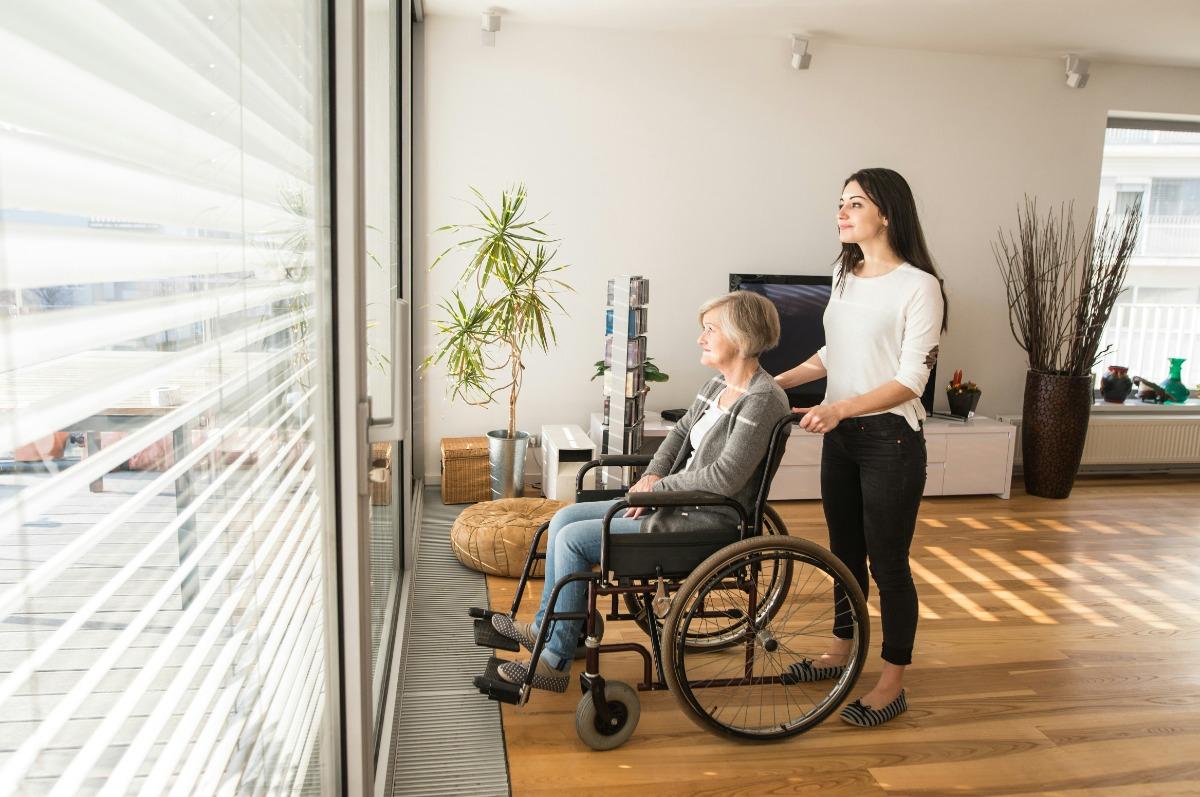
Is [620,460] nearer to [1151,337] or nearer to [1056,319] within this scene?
[1056,319]

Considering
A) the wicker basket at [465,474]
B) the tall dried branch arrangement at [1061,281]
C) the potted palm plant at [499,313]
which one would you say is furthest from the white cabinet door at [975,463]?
the wicker basket at [465,474]

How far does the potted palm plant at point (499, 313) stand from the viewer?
13.8ft

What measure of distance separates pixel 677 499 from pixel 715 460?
212 mm

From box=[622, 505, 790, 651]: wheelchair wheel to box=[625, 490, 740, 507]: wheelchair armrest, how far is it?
0.27m

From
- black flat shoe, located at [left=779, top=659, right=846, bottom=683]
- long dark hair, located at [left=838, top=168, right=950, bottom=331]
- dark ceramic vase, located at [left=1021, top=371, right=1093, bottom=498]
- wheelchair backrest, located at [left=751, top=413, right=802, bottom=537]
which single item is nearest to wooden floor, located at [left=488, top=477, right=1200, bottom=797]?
black flat shoe, located at [left=779, top=659, right=846, bottom=683]

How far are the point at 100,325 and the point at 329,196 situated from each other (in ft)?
3.02

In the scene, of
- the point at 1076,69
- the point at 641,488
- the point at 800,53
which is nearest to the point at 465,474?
the point at 641,488

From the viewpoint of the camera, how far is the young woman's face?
91.6 inches

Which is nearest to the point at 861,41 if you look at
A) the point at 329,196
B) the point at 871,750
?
the point at 871,750

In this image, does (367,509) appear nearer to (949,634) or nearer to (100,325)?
(100,325)

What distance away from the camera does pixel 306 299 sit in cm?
123

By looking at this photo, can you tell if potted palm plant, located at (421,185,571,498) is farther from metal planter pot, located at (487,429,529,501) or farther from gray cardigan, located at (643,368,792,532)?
gray cardigan, located at (643,368,792,532)

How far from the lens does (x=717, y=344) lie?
7.99ft

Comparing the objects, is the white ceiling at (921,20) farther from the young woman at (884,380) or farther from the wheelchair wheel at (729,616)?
the wheelchair wheel at (729,616)
